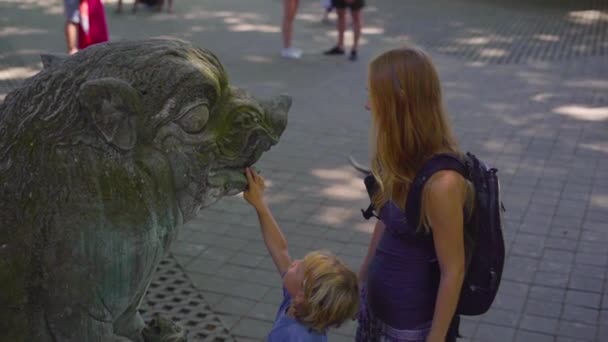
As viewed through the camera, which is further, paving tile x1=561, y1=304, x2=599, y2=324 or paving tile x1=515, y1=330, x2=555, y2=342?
paving tile x1=561, y1=304, x2=599, y2=324

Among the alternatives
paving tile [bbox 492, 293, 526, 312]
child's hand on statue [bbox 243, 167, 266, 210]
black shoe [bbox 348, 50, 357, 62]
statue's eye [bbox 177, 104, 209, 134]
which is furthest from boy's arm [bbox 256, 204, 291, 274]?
black shoe [bbox 348, 50, 357, 62]

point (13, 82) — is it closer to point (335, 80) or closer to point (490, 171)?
point (335, 80)

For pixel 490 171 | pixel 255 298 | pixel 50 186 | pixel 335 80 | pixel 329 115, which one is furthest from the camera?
pixel 335 80

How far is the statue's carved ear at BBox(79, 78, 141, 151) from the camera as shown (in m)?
2.09

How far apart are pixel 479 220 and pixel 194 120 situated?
39.5 inches

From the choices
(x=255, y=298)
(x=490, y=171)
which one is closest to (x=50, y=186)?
(x=490, y=171)

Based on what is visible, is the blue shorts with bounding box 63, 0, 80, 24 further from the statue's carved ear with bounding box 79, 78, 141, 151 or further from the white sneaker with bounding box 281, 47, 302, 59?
the statue's carved ear with bounding box 79, 78, 141, 151

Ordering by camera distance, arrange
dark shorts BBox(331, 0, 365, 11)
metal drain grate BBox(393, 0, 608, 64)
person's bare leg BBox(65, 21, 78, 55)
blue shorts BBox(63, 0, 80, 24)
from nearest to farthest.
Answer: blue shorts BBox(63, 0, 80, 24), person's bare leg BBox(65, 21, 78, 55), dark shorts BBox(331, 0, 365, 11), metal drain grate BBox(393, 0, 608, 64)

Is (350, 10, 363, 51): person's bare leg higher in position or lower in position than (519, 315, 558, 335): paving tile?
lower

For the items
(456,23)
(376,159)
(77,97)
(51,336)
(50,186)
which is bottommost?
(456,23)

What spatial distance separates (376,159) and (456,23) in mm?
11095

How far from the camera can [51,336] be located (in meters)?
2.19

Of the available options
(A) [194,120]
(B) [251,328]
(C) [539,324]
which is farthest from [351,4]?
(A) [194,120]

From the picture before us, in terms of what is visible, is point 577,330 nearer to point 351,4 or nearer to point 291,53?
point 351,4
